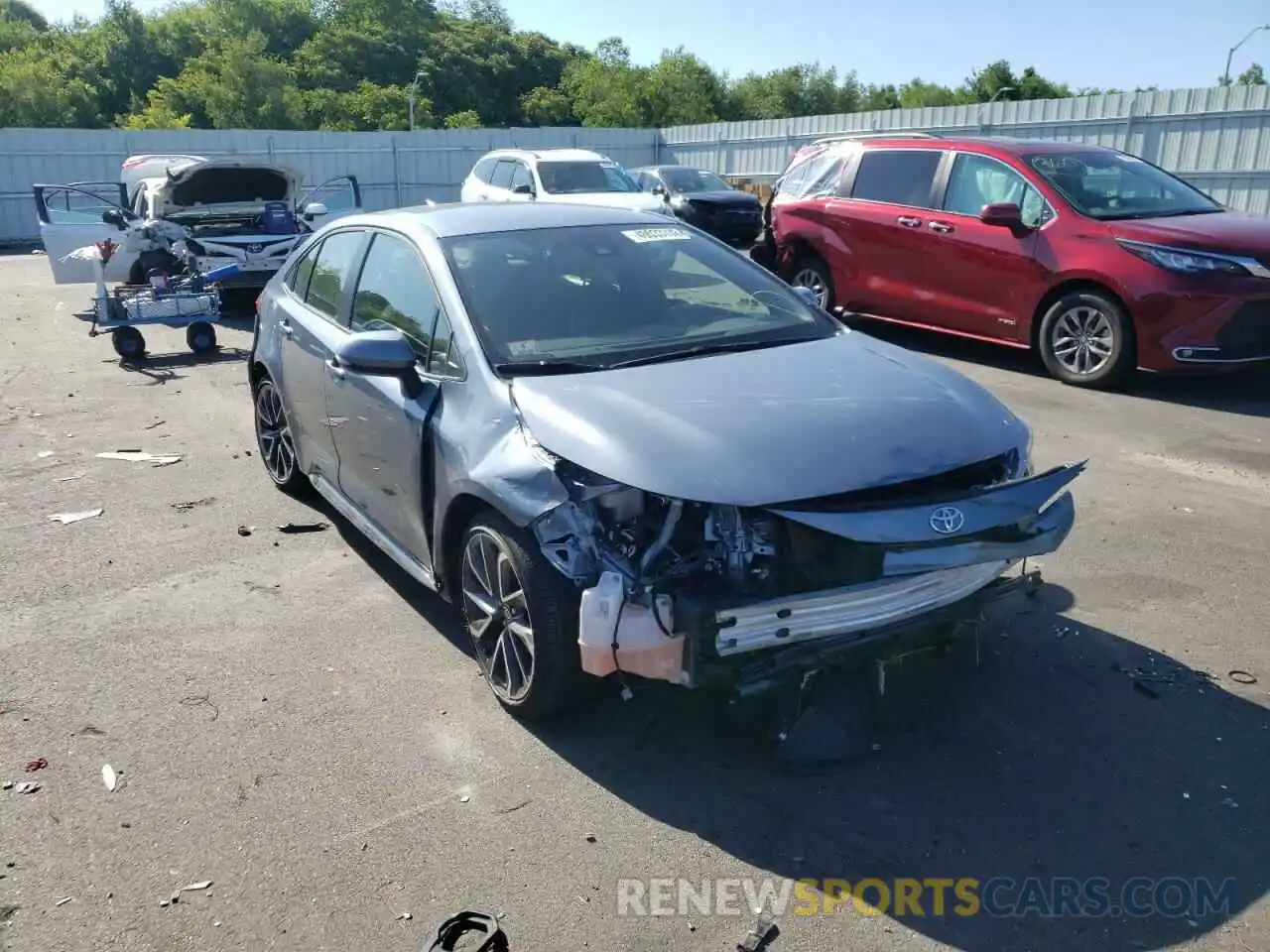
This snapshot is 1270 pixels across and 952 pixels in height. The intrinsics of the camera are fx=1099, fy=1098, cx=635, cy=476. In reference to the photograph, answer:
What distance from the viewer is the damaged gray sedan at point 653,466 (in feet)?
11.1

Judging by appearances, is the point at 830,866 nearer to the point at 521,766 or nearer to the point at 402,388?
the point at 521,766

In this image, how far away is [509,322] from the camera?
14.2 feet

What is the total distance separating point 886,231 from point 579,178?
750cm

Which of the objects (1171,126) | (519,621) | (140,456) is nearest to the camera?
(519,621)

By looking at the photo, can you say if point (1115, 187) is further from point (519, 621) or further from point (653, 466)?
point (519, 621)

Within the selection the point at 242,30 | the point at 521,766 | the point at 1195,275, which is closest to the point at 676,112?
the point at 242,30

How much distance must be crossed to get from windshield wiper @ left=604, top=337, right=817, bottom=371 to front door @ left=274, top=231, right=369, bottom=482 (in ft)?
5.36

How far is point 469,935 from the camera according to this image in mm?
2889

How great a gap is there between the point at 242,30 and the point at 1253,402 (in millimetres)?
76234

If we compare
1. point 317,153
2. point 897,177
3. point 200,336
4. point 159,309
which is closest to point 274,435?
point 159,309

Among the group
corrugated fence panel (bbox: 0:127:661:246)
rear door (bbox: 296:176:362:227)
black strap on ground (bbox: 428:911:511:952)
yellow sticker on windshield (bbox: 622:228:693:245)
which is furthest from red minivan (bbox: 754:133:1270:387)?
corrugated fence panel (bbox: 0:127:661:246)

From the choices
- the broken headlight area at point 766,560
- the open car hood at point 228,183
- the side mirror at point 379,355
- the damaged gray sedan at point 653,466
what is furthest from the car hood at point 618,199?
the broken headlight area at point 766,560

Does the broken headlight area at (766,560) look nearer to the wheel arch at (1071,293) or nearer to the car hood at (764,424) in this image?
the car hood at (764,424)

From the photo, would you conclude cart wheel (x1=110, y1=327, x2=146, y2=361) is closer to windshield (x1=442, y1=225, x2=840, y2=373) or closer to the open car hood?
the open car hood
